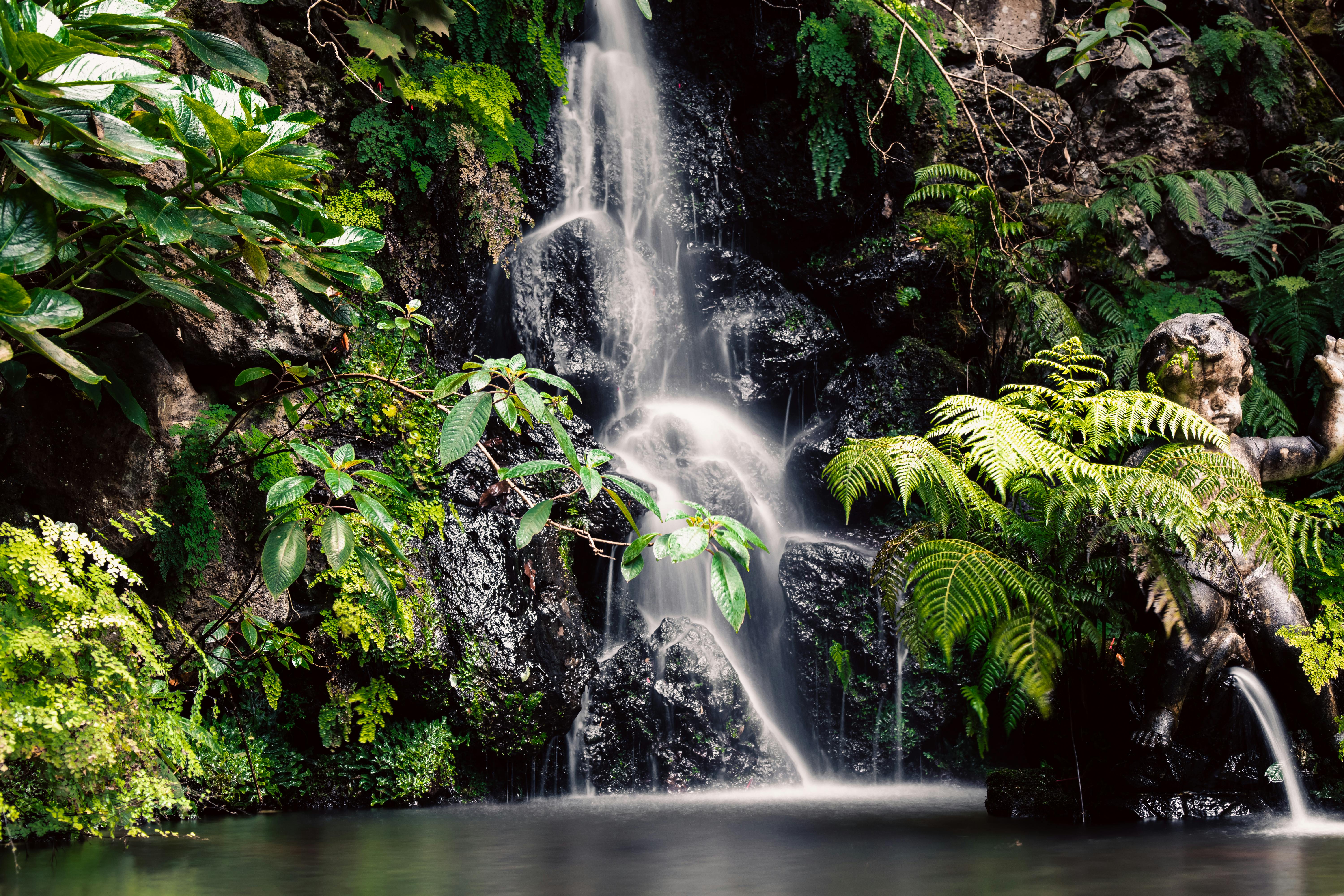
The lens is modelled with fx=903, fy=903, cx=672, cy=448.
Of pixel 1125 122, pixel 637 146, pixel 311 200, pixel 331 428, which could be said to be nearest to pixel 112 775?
pixel 311 200

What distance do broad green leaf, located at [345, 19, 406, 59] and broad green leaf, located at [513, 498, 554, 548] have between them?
385 cm

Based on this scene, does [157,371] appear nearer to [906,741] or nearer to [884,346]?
[906,741]

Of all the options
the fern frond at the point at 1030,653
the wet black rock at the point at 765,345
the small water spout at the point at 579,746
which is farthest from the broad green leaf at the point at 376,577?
the wet black rock at the point at 765,345

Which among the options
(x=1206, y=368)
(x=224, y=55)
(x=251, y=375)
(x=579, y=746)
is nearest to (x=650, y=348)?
(x=579, y=746)

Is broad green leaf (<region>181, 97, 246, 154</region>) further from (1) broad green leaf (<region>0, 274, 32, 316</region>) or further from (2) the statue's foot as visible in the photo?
(2) the statue's foot

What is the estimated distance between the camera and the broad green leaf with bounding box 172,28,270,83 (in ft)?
10.0

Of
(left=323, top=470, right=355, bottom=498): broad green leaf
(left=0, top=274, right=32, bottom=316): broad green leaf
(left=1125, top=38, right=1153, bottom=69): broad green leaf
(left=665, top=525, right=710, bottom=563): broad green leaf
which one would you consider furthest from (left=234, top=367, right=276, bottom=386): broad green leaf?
(left=1125, top=38, right=1153, bottom=69): broad green leaf

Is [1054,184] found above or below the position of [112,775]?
above

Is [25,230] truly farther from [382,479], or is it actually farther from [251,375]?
[251,375]

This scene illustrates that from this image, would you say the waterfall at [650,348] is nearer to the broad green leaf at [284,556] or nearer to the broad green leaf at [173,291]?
the broad green leaf at [284,556]

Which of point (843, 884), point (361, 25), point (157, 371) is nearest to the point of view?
point (843, 884)

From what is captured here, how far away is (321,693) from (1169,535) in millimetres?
5025

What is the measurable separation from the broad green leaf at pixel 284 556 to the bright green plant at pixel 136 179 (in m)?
0.77

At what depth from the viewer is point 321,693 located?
589 cm
